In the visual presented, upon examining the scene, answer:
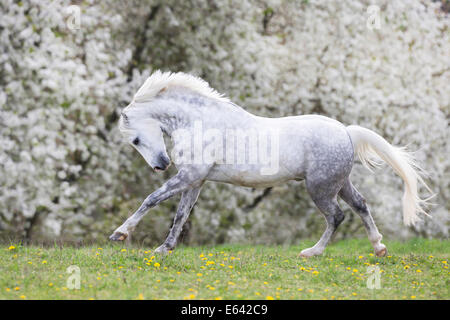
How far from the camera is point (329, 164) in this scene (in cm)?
746

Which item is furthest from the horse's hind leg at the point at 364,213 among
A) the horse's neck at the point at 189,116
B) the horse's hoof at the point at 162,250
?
the horse's hoof at the point at 162,250

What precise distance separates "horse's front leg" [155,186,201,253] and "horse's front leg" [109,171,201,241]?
13.9 inches

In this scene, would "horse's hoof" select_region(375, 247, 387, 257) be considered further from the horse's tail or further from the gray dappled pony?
the gray dappled pony

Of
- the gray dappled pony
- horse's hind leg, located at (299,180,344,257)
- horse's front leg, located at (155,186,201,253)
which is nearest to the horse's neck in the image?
the gray dappled pony

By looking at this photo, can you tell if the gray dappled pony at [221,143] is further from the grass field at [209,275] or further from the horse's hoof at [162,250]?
the grass field at [209,275]

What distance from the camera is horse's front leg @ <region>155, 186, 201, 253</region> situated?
7406mm

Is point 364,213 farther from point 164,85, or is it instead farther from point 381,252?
point 164,85

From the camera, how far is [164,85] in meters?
7.45

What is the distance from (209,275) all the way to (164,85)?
2556 millimetres

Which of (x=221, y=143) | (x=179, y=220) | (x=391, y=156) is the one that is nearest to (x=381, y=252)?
(x=391, y=156)

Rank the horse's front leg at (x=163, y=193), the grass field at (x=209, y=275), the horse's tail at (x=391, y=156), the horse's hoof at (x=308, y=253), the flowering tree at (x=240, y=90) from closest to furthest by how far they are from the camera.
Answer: the grass field at (x=209, y=275) → the horse's front leg at (x=163, y=193) → the horse's tail at (x=391, y=156) → the horse's hoof at (x=308, y=253) → the flowering tree at (x=240, y=90)

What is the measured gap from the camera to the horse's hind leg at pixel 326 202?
24.7 feet

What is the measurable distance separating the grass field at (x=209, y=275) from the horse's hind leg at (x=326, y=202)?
0.23 metres
